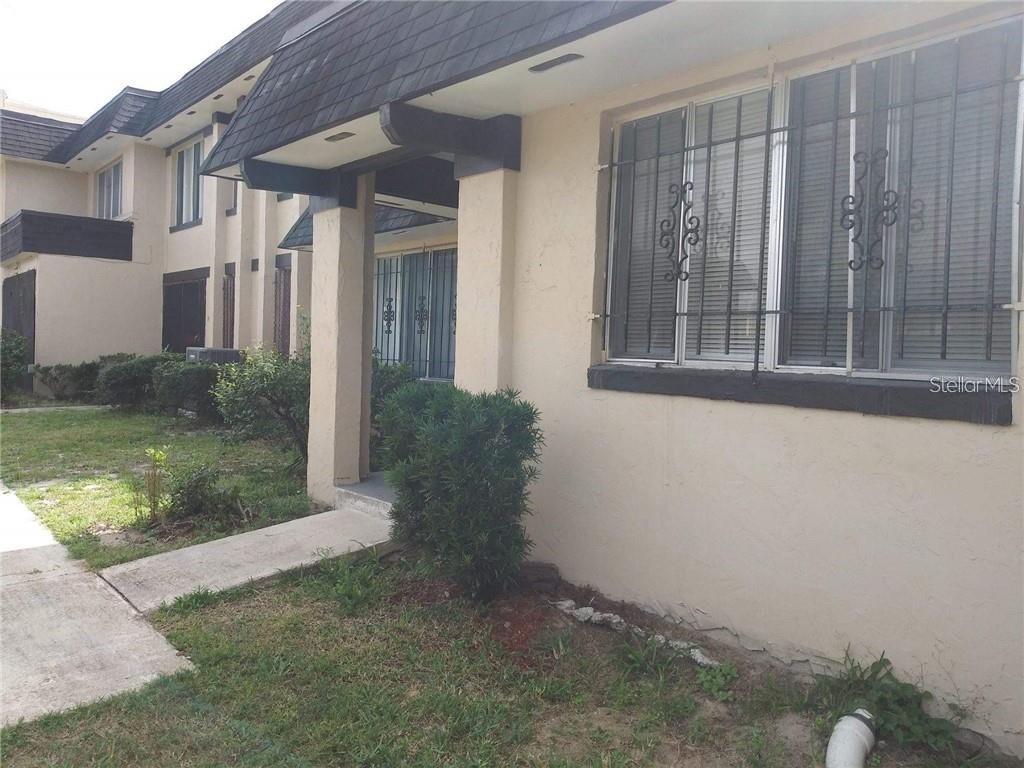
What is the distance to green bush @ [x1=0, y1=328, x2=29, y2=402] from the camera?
16.0 meters

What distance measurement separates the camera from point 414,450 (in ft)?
14.5

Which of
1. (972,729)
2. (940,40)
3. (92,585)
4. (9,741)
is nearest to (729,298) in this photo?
(940,40)

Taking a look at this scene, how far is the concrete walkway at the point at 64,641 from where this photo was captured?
146 inches

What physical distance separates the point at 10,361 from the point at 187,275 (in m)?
3.87

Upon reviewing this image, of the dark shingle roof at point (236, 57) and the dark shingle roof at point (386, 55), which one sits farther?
the dark shingle roof at point (236, 57)

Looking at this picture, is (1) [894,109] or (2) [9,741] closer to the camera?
(2) [9,741]

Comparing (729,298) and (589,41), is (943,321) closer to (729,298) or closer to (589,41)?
(729,298)

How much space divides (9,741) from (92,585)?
6.58ft

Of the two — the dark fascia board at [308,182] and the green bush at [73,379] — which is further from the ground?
the dark fascia board at [308,182]

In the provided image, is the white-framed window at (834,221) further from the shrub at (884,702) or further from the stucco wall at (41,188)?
the stucco wall at (41,188)

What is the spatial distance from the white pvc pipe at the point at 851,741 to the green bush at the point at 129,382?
13.2 metres

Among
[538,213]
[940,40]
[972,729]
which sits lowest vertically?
[972,729]

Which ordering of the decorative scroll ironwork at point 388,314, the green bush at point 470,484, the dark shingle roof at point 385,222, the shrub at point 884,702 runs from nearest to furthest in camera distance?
1. the shrub at point 884,702
2. the green bush at point 470,484
3. the dark shingle roof at point 385,222
4. the decorative scroll ironwork at point 388,314

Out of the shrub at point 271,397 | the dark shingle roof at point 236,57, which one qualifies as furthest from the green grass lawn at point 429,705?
the dark shingle roof at point 236,57
